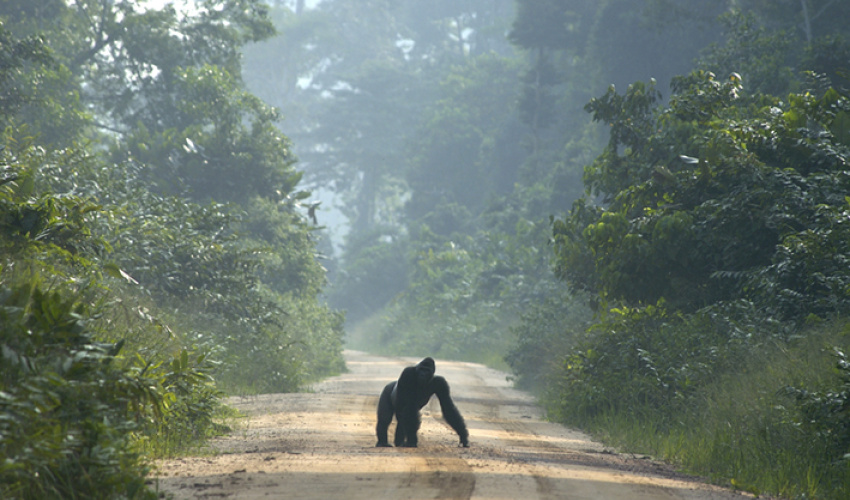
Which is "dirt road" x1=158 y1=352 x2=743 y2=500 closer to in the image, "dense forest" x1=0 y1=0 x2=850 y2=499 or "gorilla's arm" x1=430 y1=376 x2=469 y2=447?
"gorilla's arm" x1=430 y1=376 x2=469 y2=447

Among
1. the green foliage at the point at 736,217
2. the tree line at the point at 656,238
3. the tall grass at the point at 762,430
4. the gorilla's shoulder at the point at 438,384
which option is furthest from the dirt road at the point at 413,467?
the green foliage at the point at 736,217

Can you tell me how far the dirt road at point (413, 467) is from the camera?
19.9ft

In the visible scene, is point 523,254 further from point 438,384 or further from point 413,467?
point 413,467

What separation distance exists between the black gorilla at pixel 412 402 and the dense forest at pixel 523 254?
209cm

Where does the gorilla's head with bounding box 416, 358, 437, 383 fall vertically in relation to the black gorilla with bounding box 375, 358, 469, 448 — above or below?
above

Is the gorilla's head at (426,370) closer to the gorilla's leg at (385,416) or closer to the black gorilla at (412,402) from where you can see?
the black gorilla at (412,402)

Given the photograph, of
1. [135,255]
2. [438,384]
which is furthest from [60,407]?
[135,255]

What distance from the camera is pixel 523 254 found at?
3528 centimetres

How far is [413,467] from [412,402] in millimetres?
1766

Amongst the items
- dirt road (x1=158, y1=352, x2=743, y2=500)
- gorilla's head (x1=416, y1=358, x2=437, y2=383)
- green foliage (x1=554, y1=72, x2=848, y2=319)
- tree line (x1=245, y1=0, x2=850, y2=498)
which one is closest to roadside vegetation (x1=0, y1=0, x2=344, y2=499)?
dirt road (x1=158, y1=352, x2=743, y2=500)

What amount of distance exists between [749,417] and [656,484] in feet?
6.95

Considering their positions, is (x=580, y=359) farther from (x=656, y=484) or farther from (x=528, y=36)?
(x=528, y=36)

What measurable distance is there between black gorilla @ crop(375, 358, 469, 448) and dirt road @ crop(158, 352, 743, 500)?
0.28 meters

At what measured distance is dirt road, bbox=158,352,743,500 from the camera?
6.07 metres
